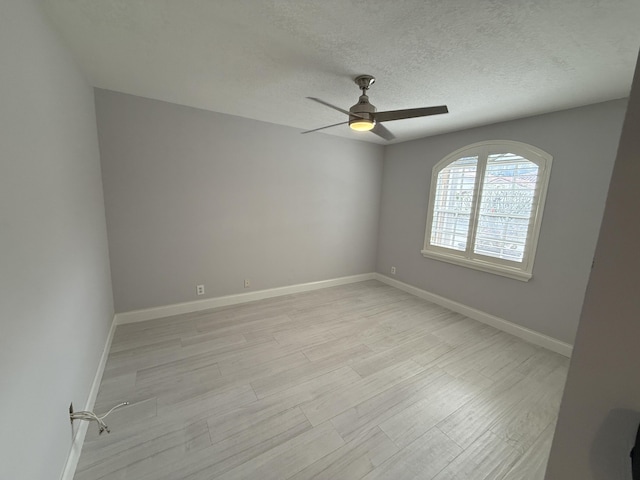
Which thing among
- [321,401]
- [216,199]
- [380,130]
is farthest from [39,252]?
[380,130]

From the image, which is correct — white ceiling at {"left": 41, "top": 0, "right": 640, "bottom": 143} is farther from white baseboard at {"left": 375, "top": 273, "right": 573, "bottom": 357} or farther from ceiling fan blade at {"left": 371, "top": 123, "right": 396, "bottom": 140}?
white baseboard at {"left": 375, "top": 273, "right": 573, "bottom": 357}

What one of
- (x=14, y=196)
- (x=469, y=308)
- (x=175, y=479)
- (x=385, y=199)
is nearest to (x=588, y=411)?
(x=175, y=479)

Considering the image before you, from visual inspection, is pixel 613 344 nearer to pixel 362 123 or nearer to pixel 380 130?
pixel 362 123

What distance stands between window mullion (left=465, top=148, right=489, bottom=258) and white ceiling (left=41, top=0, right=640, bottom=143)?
650mm

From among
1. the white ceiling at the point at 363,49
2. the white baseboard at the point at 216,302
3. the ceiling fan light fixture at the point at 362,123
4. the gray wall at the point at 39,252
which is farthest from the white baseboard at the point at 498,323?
the gray wall at the point at 39,252

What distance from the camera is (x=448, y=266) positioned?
359cm

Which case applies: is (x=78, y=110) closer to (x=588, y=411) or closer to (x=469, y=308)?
(x=588, y=411)

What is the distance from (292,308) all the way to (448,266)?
2.37m

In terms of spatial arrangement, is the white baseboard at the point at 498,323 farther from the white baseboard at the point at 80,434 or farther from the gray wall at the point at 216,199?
the white baseboard at the point at 80,434

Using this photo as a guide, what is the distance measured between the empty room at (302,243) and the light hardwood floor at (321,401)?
0.02 metres

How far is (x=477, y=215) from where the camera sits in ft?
10.6

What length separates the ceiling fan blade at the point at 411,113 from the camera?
1809 millimetres

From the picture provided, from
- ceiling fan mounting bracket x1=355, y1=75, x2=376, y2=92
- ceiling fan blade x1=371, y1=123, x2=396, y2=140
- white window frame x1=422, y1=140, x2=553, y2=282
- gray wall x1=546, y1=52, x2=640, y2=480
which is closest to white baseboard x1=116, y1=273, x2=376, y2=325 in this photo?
white window frame x1=422, y1=140, x2=553, y2=282

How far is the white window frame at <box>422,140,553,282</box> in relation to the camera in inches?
105
